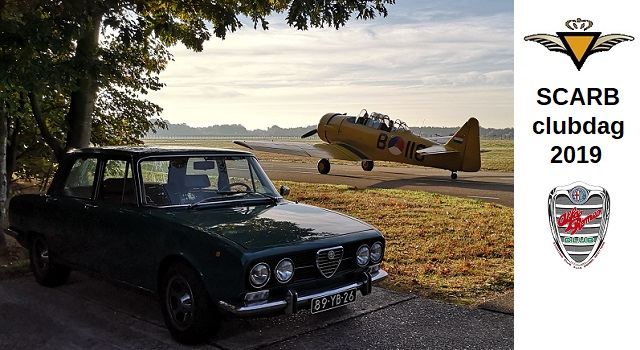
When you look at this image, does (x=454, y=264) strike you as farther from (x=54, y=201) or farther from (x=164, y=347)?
(x=54, y=201)

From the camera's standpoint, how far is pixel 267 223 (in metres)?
5.11

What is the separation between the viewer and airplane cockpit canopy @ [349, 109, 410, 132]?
24.6 m

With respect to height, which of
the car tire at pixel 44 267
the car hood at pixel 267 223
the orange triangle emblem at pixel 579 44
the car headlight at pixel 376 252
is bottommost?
the car tire at pixel 44 267

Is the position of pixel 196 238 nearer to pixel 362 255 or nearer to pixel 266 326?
pixel 266 326

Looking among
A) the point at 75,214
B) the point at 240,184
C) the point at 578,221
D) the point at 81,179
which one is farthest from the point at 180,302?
the point at 578,221

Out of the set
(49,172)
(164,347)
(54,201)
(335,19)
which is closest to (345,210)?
(335,19)

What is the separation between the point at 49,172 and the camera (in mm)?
13734

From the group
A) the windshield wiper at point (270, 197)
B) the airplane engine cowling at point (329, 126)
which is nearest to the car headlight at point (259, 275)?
the windshield wiper at point (270, 197)

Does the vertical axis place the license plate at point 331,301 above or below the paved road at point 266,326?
above

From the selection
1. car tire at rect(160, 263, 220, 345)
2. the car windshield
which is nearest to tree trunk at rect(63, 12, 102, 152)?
the car windshield

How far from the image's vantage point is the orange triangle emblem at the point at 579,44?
25.3 ft

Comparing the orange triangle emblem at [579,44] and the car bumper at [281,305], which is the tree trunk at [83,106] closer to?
the car bumper at [281,305]

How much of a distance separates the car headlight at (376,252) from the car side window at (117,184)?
2433mm

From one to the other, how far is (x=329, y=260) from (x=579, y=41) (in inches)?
208
